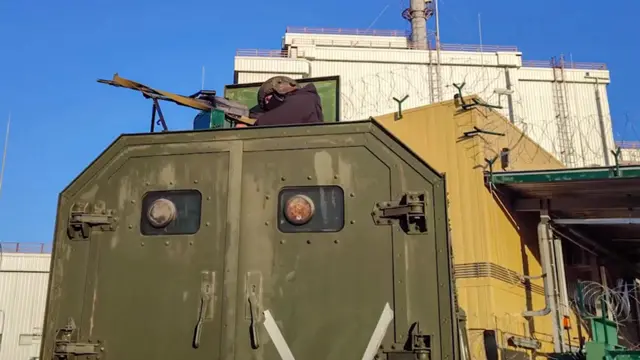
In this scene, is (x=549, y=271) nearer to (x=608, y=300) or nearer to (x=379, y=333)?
(x=608, y=300)

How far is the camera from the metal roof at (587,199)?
11.1m

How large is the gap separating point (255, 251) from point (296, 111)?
153 centimetres

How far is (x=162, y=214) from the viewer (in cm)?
461

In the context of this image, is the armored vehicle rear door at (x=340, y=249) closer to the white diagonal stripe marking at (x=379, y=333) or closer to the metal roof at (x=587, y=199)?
the white diagonal stripe marking at (x=379, y=333)

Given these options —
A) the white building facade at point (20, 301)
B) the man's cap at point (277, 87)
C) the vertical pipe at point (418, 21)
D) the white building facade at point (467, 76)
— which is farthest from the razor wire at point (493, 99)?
the man's cap at point (277, 87)

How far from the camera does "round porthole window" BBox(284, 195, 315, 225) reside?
14.7 ft

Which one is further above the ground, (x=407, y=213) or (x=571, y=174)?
(x=571, y=174)

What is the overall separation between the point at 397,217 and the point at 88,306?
7.04ft

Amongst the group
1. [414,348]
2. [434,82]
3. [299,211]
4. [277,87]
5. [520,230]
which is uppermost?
[434,82]

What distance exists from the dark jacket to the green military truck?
0.83m

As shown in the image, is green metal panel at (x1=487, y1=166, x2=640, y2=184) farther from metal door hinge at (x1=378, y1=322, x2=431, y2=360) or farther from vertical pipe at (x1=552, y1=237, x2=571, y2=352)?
metal door hinge at (x1=378, y1=322, x2=431, y2=360)

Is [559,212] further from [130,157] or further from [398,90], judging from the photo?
[398,90]

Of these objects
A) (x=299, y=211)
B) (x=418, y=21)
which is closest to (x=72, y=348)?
(x=299, y=211)

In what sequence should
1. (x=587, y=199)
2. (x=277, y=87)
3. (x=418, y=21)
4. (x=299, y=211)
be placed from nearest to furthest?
(x=299, y=211) < (x=277, y=87) < (x=587, y=199) < (x=418, y=21)
